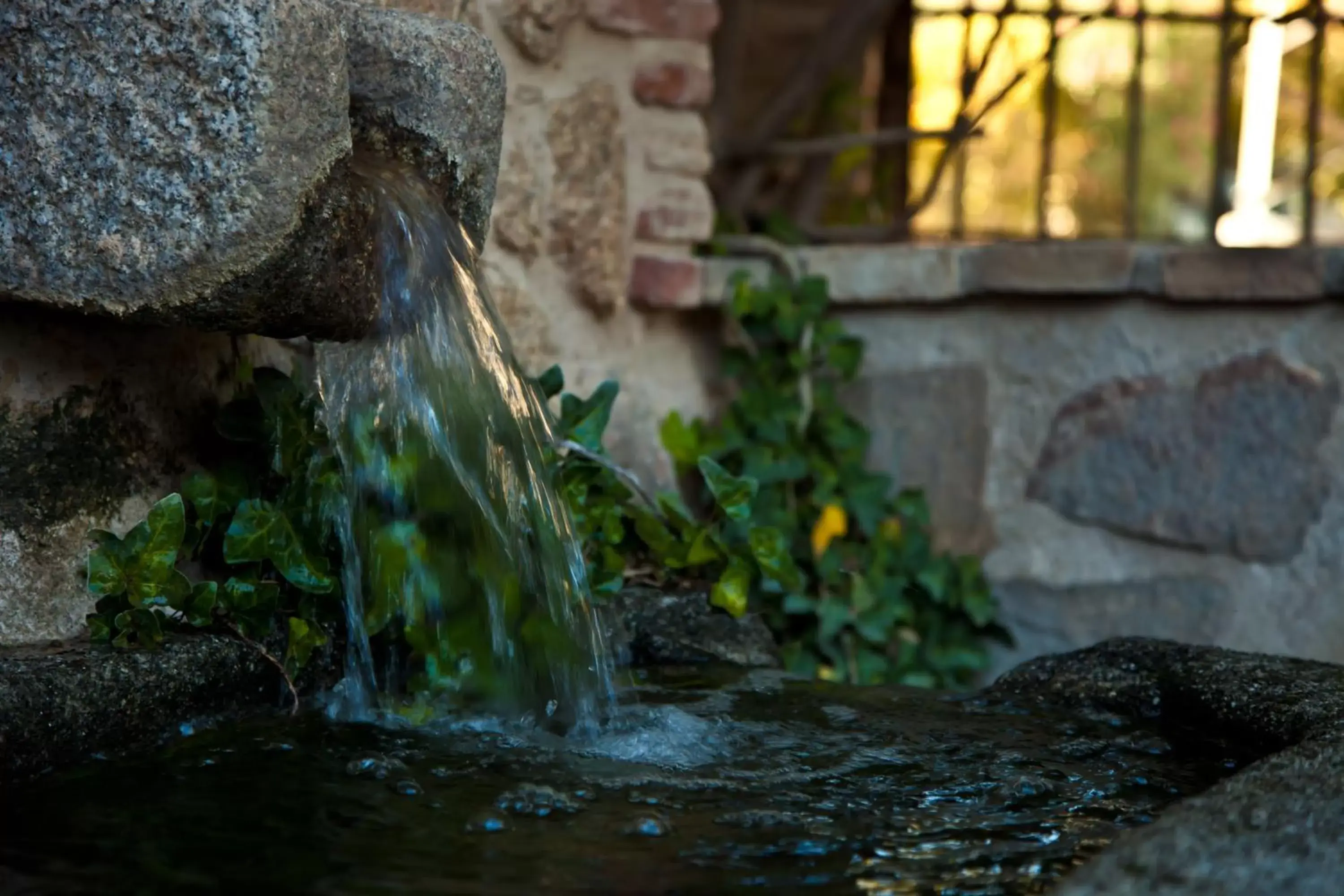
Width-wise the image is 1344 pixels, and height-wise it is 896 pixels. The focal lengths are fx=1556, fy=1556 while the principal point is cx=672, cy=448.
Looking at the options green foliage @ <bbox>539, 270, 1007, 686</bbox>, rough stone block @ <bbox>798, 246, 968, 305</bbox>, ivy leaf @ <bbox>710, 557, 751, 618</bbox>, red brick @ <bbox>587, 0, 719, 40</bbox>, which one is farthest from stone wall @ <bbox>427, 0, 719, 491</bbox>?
ivy leaf @ <bbox>710, 557, 751, 618</bbox>

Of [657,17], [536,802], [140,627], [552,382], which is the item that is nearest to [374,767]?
[536,802]

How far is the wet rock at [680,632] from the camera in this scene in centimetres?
190

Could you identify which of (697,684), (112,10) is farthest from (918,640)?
(112,10)

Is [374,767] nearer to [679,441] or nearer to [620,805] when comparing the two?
[620,805]

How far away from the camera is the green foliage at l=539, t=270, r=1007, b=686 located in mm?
2582

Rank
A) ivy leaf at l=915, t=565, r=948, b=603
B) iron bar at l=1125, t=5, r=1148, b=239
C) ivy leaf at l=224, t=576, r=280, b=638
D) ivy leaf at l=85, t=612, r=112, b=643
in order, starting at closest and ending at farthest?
ivy leaf at l=85, t=612, r=112, b=643, ivy leaf at l=224, t=576, r=280, b=638, ivy leaf at l=915, t=565, r=948, b=603, iron bar at l=1125, t=5, r=1148, b=239

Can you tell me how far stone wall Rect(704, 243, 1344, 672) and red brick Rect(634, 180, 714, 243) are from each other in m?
0.10

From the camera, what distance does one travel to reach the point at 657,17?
2.45 meters

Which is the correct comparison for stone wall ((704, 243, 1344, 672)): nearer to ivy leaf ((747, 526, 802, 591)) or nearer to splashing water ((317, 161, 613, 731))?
ivy leaf ((747, 526, 802, 591))

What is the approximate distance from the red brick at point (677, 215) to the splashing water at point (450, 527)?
808 mm

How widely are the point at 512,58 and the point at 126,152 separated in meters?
1.04

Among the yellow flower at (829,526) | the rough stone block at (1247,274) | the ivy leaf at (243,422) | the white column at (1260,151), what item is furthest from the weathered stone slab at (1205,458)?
the white column at (1260,151)

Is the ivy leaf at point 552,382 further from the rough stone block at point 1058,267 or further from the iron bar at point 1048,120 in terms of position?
the iron bar at point 1048,120

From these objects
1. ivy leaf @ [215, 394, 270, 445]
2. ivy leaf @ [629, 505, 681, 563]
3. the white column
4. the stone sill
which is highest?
the white column
